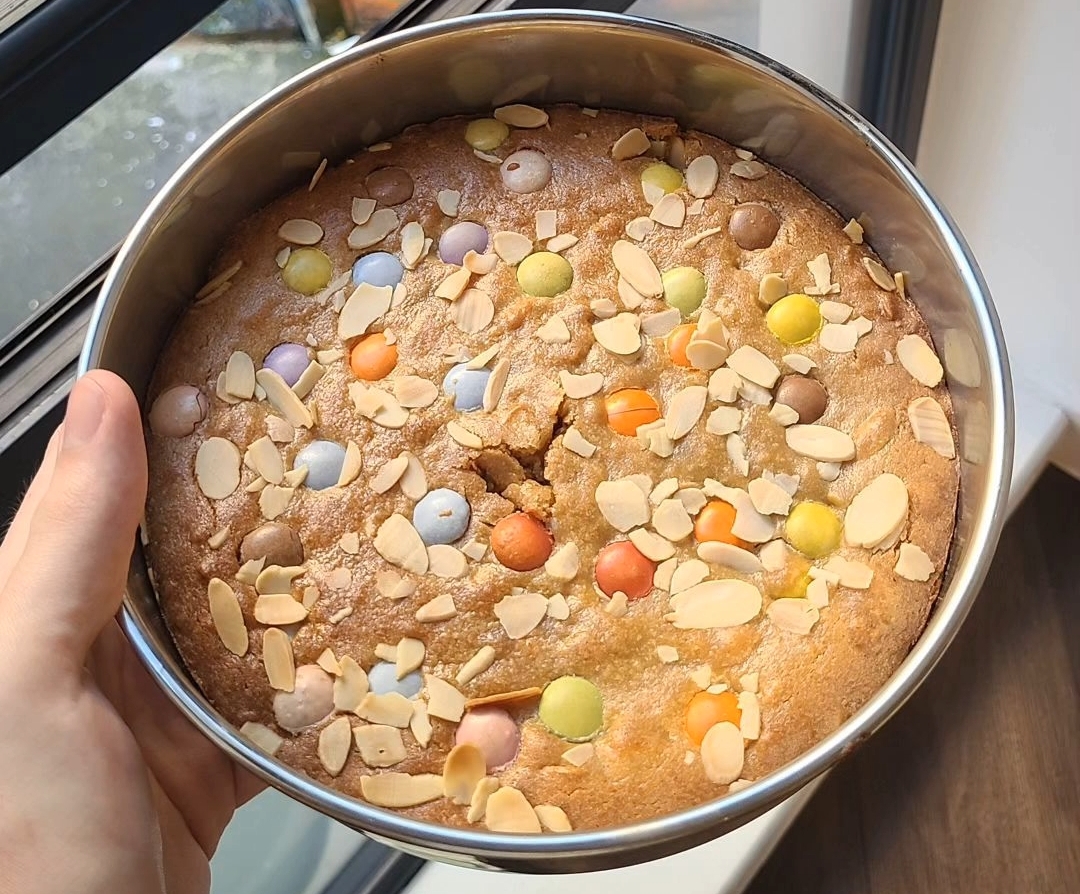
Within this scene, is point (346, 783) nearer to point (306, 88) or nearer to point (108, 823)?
point (108, 823)

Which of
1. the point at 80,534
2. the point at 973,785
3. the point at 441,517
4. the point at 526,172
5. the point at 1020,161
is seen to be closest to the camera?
the point at 80,534

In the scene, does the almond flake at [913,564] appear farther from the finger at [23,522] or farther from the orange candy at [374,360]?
the finger at [23,522]

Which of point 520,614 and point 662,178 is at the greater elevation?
point 662,178

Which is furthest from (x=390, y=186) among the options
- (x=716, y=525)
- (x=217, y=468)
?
(x=716, y=525)

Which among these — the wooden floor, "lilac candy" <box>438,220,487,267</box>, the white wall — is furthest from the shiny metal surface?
the wooden floor

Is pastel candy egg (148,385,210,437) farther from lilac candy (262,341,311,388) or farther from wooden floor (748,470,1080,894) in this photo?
wooden floor (748,470,1080,894)

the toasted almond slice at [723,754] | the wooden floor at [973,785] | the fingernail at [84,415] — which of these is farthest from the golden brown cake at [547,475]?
the wooden floor at [973,785]

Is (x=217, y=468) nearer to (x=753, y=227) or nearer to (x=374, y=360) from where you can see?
(x=374, y=360)
